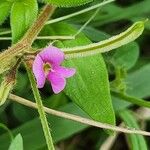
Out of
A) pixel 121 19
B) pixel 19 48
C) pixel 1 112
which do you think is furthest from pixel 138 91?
pixel 19 48

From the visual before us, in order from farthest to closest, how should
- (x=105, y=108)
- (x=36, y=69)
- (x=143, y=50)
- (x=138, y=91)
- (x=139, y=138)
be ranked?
(x=143, y=50) → (x=138, y=91) → (x=139, y=138) → (x=105, y=108) → (x=36, y=69)

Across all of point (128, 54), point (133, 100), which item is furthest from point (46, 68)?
point (128, 54)

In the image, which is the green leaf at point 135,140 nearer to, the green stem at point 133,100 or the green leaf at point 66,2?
the green stem at point 133,100

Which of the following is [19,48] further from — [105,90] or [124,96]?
[124,96]

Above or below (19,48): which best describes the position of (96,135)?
below

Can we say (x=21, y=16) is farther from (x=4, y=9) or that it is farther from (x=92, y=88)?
(x=92, y=88)
